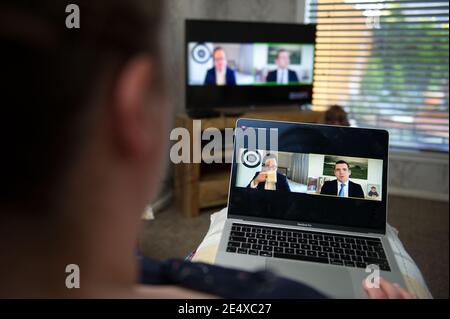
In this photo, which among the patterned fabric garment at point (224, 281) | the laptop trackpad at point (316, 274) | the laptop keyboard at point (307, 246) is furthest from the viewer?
the laptop keyboard at point (307, 246)

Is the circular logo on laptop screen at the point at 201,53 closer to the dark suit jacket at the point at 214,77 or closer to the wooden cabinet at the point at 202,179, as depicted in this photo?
the dark suit jacket at the point at 214,77

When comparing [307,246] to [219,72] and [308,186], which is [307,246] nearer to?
[308,186]

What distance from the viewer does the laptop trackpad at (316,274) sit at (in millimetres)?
679

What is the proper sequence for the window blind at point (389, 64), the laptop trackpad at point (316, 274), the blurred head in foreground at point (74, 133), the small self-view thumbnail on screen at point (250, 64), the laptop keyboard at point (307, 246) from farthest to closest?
1. the window blind at point (389, 64)
2. the small self-view thumbnail on screen at point (250, 64)
3. the laptop keyboard at point (307, 246)
4. the laptop trackpad at point (316, 274)
5. the blurred head in foreground at point (74, 133)

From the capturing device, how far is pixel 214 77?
2.72 meters

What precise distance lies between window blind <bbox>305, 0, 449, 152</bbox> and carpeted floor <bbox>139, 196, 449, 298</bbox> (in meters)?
0.58

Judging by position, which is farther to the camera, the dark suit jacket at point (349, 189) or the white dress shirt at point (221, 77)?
the white dress shirt at point (221, 77)

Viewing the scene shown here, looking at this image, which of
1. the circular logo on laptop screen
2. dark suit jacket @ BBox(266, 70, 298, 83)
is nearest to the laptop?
the circular logo on laptop screen

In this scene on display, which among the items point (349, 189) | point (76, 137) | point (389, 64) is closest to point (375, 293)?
point (349, 189)

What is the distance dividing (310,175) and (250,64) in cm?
201

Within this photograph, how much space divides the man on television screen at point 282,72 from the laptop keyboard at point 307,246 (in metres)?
2.14

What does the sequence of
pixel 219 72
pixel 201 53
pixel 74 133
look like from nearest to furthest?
pixel 74 133
pixel 201 53
pixel 219 72

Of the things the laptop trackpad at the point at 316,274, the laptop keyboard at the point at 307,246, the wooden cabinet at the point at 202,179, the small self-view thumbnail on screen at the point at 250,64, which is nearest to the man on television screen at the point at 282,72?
the small self-view thumbnail on screen at the point at 250,64
